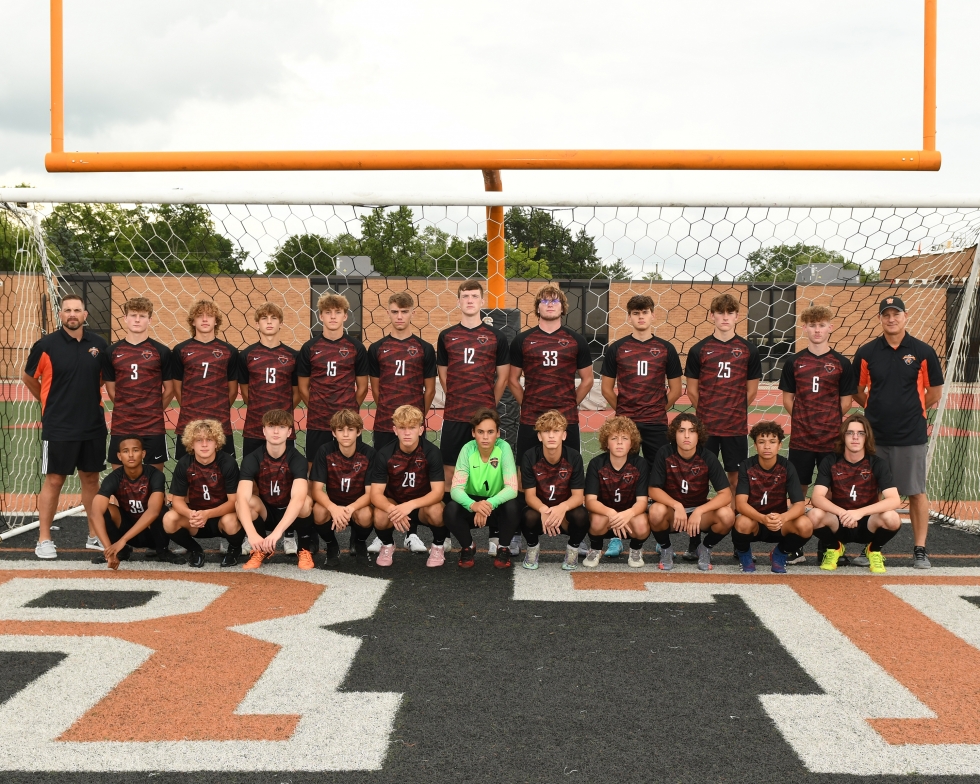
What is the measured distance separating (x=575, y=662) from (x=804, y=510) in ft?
6.82

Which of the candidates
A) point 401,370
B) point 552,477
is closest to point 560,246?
point 401,370

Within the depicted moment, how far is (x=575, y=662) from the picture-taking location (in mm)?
3355

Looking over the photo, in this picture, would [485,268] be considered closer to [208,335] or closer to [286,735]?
[208,335]

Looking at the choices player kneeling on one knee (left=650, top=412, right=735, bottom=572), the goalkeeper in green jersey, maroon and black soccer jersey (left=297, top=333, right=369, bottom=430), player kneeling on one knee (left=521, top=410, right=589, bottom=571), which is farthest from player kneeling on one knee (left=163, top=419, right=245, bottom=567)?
player kneeling on one knee (left=650, top=412, right=735, bottom=572)

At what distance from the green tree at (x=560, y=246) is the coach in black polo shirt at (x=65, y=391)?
3.01 m

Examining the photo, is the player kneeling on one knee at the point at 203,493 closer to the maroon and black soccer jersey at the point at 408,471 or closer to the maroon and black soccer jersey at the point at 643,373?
the maroon and black soccer jersey at the point at 408,471

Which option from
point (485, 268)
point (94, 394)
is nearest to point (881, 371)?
point (485, 268)

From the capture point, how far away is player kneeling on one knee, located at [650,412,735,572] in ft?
15.4

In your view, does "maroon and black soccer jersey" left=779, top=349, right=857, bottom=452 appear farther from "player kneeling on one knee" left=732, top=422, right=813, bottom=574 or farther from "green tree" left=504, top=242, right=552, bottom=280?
"green tree" left=504, top=242, right=552, bottom=280

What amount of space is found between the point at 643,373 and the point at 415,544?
186 cm

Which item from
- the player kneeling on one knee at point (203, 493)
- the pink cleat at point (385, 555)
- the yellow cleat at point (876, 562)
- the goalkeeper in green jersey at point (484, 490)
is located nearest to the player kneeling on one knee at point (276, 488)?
the player kneeling on one knee at point (203, 493)

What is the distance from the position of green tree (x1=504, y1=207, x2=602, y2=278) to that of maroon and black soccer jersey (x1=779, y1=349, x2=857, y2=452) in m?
1.83

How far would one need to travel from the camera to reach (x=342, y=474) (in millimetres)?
4871

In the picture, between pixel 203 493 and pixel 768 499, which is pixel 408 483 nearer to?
pixel 203 493
